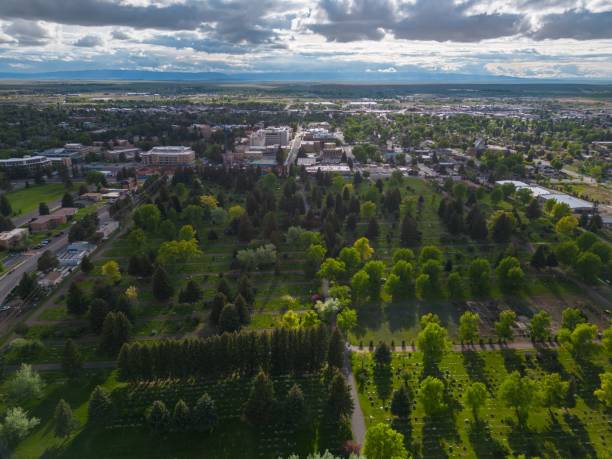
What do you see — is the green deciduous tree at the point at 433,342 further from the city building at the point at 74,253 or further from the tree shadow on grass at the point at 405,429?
the city building at the point at 74,253

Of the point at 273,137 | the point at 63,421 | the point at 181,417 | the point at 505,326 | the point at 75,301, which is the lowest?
the point at 181,417

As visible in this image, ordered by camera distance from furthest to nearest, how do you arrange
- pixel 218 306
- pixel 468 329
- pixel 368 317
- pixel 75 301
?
pixel 368 317, pixel 75 301, pixel 218 306, pixel 468 329

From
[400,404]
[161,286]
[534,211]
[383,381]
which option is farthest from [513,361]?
[534,211]

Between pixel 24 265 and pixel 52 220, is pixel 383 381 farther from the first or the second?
pixel 52 220

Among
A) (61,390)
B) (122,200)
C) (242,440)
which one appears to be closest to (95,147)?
(122,200)

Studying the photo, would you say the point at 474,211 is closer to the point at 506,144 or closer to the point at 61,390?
the point at 61,390

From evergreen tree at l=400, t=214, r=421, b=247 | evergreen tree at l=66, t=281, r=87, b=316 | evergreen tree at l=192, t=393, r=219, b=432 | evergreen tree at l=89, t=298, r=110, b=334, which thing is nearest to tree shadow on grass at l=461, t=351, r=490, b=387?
evergreen tree at l=192, t=393, r=219, b=432

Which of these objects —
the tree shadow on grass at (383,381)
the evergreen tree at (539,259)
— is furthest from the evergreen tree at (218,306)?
the evergreen tree at (539,259)
